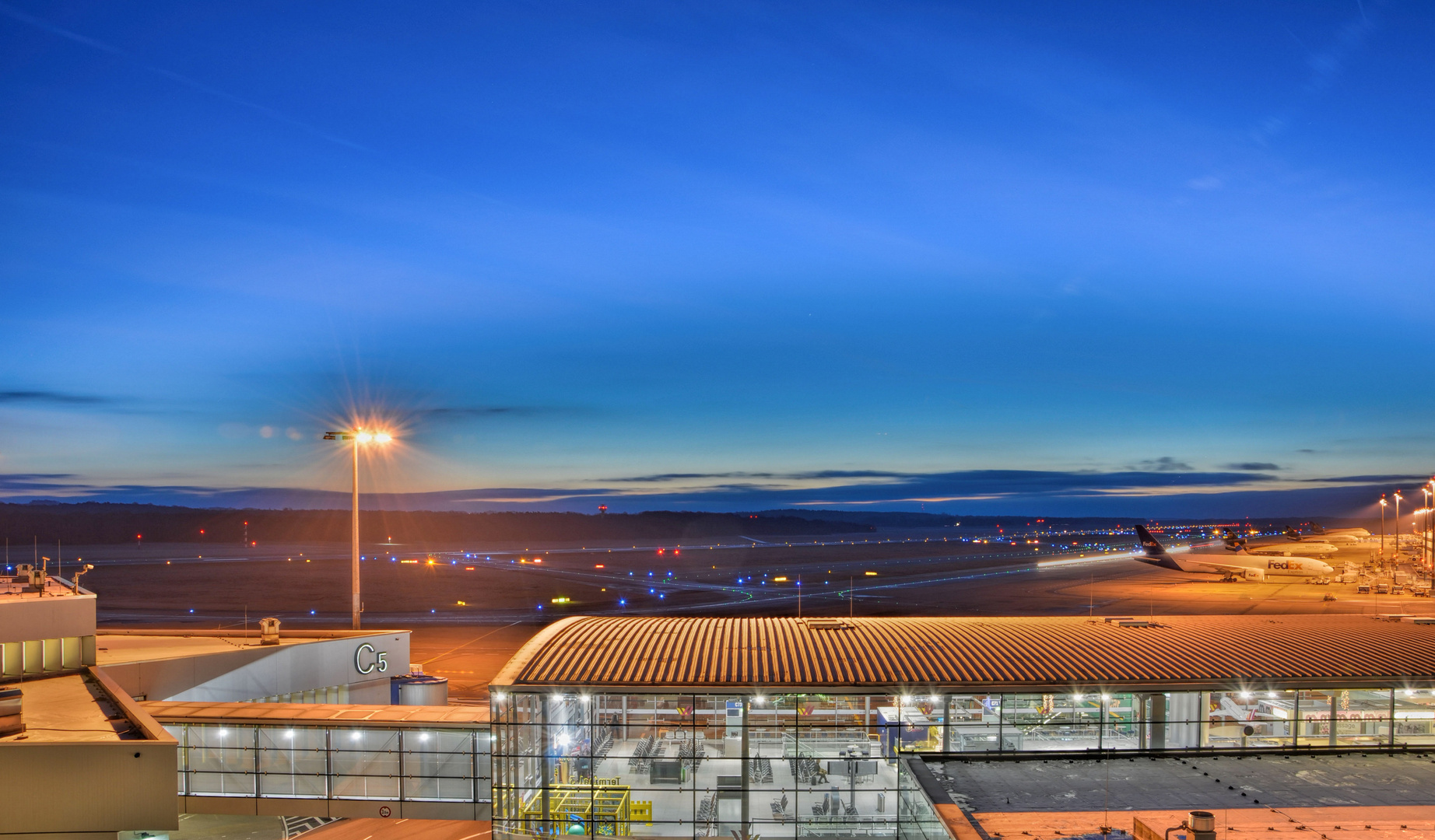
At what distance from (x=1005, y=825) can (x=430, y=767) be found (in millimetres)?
17164

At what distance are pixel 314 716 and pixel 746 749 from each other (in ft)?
45.4

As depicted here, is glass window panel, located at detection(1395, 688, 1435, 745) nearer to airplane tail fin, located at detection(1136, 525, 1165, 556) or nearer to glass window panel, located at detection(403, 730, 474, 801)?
glass window panel, located at detection(403, 730, 474, 801)

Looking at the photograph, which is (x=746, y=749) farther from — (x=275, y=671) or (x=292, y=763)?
(x=275, y=671)

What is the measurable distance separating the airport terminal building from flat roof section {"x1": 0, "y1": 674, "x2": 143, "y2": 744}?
133mm

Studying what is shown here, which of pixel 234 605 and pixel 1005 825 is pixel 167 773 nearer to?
pixel 1005 825

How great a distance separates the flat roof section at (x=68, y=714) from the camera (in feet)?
72.1

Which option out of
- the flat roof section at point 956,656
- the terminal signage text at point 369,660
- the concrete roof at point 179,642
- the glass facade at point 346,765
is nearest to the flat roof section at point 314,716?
the glass facade at point 346,765

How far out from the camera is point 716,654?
26750 millimetres

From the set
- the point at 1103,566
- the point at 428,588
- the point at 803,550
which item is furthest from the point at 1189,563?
the point at 428,588

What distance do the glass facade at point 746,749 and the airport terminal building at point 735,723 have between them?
0.19 ft

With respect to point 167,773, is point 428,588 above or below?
below

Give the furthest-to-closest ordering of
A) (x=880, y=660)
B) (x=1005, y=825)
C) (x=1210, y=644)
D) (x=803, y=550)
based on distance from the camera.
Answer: (x=803, y=550) < (x=1210, y=644) < (x=880, y=660) < (x=1005, y=825)

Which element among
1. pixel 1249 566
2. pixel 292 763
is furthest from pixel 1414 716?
pixel 1249 566

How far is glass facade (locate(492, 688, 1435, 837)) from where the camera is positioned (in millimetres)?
24516
